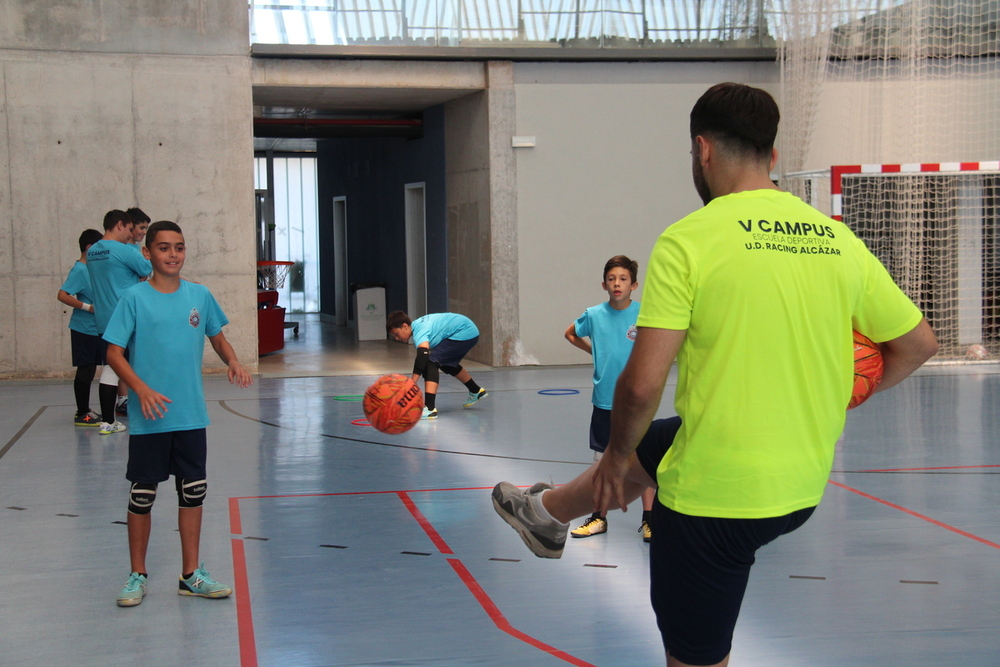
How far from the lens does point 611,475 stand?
92.3 inches

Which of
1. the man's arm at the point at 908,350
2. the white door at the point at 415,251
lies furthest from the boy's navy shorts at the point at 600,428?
the white door at the point at 415,251

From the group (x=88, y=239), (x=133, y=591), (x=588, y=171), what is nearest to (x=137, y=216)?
(x=88, y=239)

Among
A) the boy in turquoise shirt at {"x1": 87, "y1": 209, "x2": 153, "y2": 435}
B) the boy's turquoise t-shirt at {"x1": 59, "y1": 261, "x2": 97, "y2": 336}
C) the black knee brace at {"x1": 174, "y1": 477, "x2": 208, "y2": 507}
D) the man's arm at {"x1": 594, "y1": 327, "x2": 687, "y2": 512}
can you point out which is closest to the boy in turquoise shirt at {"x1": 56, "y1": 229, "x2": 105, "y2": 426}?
the boy's turquoise t-shirt at {"x1": 59, "y1": 261, "x2": 97, "y2": 336}

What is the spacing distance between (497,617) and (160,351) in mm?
1817

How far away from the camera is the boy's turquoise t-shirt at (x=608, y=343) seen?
5234 mm

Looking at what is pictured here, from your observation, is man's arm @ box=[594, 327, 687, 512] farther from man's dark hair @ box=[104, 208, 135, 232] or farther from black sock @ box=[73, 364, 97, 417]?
black sock @ box=[73, 364, 97, 417]

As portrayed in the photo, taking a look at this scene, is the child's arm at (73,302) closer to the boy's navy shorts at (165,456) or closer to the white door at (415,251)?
the boy's navy shorts at (165,456)

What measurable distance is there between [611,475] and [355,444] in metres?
5.85

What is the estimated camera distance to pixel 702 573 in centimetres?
220

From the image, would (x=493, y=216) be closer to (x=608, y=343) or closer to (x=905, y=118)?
(x=905, y=118)

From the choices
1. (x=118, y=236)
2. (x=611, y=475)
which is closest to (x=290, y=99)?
(x=118, y=236)

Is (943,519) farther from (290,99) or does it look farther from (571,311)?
→ (290,99)

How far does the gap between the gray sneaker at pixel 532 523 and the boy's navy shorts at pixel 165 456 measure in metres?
1.80

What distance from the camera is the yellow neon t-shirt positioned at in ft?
6.86
